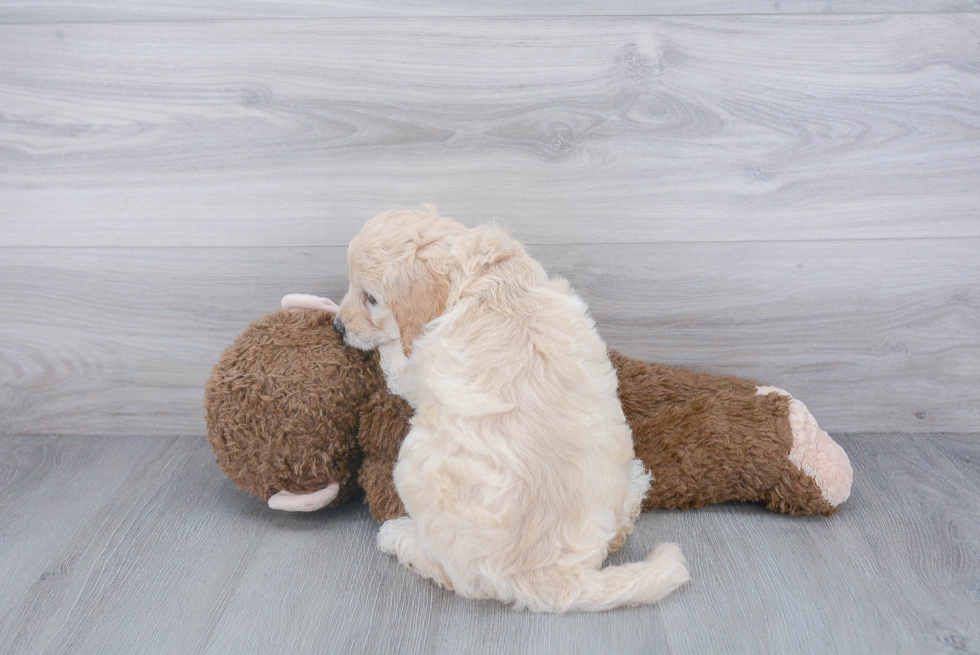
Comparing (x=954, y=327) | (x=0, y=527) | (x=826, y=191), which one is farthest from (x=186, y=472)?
(x=954, y=327)

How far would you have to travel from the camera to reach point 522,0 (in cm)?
145

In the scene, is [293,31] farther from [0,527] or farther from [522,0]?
[0,527]

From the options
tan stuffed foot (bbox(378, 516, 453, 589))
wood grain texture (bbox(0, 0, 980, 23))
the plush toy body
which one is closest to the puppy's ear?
the plush toy body

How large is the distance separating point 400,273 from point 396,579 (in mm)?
532

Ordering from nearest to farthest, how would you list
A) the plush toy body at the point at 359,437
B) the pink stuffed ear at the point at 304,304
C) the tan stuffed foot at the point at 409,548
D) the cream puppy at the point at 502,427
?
the cream puppy at the point at 502,427
the tan stuffed foot at the point at 409,548
the plush toy body at the point at 359,437
the pink stuffed ear at the point at 304,304

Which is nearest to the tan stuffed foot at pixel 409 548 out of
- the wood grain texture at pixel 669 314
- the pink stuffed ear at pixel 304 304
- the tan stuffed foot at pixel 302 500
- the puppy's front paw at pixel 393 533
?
the puppy's front paw at pixel 393 533

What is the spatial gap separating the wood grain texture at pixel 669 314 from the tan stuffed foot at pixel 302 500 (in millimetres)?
459

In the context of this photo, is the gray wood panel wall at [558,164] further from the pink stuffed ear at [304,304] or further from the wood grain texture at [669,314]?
the pink stuffed ear at [304,304]

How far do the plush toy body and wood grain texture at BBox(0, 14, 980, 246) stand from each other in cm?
35

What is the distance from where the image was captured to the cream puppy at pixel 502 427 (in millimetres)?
1086

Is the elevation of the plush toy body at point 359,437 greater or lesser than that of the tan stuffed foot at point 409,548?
greater

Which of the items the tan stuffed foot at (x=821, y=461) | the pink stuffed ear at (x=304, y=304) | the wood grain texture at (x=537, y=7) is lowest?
the tan stuffed foot at (x=821, y=461)

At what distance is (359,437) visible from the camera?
136 centimetres

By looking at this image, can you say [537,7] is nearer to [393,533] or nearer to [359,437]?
[359,437]
